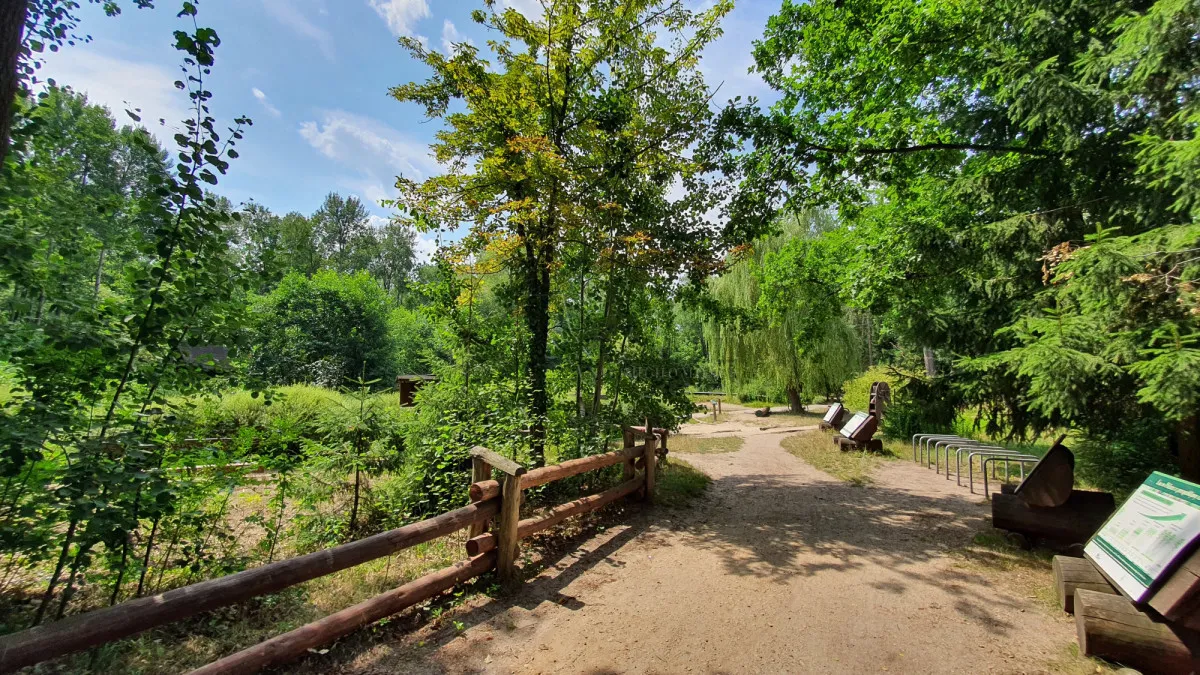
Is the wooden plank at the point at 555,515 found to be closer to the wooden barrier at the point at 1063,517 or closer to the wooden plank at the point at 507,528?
the wooden plank at the point at 507,528

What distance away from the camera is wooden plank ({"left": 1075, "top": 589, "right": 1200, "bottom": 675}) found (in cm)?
271

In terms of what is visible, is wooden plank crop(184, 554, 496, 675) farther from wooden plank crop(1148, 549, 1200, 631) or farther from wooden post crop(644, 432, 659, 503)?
wooden plank crop(1148, 549, 1200, 631)

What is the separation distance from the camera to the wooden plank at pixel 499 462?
421 cm

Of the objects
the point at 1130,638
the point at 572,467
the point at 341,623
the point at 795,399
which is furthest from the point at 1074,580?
the point at 795,399

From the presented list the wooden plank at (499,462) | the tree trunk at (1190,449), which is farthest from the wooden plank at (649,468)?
the tree trunk at (1190,449)

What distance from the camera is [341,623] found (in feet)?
9.91

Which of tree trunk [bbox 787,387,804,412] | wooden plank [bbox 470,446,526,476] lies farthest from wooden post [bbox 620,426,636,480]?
tree trunk [bbox 787,387,804,412]

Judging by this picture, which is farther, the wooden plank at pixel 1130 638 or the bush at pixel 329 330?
the bush at pixel 329 330

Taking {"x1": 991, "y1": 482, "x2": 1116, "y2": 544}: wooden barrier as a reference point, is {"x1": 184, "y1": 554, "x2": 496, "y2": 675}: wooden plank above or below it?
below

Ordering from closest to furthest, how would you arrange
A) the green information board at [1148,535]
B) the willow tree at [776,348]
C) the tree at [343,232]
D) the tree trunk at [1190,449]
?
the green information board at [1148,535]
the tree trunk at [1190,449]
the willow tree at [776,348]
the tree at [343,232]

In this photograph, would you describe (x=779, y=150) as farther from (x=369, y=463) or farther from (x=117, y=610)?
(x=117, y=610)

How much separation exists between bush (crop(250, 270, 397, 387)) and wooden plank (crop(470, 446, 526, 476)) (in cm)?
1937

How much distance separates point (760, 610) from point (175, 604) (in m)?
3.74

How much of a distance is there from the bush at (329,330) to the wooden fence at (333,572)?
768 inches
